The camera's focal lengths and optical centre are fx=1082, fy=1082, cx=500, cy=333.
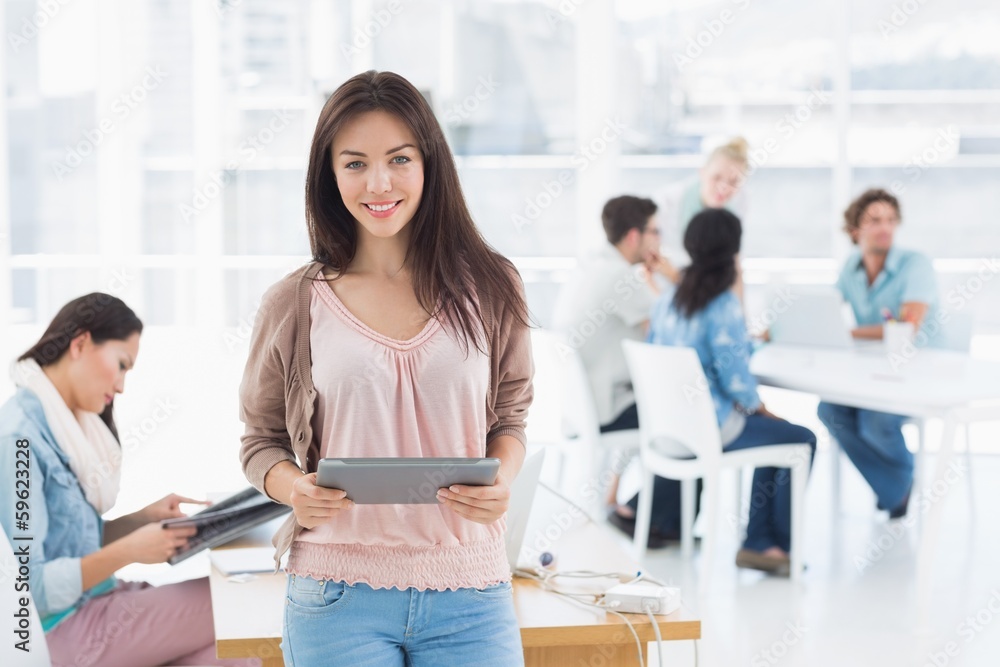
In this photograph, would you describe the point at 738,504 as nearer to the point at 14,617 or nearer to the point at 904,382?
the point at 904,382

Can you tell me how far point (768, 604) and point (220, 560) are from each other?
213 cm

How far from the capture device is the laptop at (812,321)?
14.8 feet

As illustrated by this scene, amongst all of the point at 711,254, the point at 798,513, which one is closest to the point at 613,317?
the point at 711,254

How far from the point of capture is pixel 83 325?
247 cm

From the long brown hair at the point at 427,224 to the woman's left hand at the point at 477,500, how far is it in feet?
0.70

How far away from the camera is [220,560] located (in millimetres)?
2232

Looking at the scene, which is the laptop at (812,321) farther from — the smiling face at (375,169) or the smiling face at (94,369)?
the smiling face at (375,169)

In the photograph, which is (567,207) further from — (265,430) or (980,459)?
(265,430)

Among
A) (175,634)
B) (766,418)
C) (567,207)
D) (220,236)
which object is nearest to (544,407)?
(567,207)

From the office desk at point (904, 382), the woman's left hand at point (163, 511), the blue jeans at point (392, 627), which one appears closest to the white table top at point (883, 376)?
the office desk at point (904, 382)

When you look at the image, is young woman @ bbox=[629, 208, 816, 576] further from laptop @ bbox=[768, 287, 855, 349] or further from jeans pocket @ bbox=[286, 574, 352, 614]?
jeans pocket @ bbox=[286, 574, 352, 614]

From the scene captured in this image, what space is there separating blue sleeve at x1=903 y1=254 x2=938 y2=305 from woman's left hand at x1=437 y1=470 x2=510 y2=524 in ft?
12.1

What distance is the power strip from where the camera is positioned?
188cm

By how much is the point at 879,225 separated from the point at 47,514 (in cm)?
368
